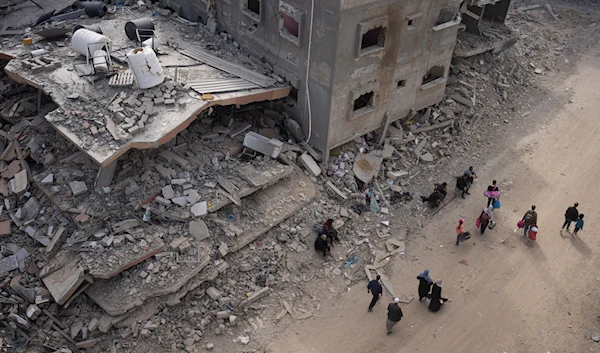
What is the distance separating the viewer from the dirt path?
1427cm

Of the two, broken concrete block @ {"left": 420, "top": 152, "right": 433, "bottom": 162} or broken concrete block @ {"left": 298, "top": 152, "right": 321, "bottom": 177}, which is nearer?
broken concrete block @ {"left": 298, "top": 152, "right": 321, "bottom": 177}

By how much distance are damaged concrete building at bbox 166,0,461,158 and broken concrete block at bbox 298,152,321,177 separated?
640 mm

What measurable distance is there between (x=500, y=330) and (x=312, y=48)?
983cm

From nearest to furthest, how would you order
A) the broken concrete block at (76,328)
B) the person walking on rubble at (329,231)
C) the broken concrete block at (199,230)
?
the broken concrete block at (76,328) < the broken concrete block at (199,230) < the person walking on rubble at (329,231)

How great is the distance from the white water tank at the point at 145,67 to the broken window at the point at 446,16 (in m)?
10.0

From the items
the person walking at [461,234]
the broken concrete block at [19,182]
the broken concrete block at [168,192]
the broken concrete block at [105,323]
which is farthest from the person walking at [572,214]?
the broken concrete block at [19,182]

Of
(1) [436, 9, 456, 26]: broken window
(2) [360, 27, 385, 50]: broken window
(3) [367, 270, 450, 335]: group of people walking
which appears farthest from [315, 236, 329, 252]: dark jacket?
(1) [436, 9, 456, 26]: broken window

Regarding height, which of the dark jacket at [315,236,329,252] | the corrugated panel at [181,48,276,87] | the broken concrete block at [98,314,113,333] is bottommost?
the broken concrete block at [98,314,113,333]

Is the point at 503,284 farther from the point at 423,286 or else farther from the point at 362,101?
the point at 362,101

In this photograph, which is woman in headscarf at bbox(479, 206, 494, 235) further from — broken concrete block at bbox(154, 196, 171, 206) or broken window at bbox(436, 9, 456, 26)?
broken concrete block at bbox(154, 196, 171, 206)

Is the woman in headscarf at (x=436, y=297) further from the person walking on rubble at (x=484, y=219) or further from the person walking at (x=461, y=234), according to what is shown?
the person walking on rubble at (x=484, y=219)

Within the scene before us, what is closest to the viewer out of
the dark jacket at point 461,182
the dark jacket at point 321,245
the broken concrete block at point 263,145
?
the dark jacket at point 321,245

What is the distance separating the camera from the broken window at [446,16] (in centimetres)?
1948

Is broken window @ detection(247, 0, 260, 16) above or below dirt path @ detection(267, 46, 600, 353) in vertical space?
above
